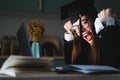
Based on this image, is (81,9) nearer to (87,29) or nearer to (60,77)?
A: (87,29)

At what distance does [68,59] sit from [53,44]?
115 cm

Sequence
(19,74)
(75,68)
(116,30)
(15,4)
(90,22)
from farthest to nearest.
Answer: (15,4)
(90,22)
(116,30)
(75,68)
(19,74)

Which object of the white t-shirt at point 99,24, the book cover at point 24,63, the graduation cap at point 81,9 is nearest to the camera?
the book cover at point 24,63

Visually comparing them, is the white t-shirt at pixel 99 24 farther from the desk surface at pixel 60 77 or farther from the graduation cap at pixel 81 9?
the desk surface at pixel 60 77

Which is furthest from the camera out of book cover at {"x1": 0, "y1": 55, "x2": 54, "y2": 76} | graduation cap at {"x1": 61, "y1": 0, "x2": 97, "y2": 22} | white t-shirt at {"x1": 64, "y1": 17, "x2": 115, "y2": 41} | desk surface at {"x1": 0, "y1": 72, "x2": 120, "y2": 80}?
graduation cap at {"x1": 61, "y1": 0, "x2": 97, "y2": 22}

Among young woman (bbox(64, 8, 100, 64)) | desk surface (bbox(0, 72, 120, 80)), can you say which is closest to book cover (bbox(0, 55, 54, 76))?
desk surface (bbox(0, 72, 120, 80))

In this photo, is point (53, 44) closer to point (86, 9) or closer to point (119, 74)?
point (86, 9)

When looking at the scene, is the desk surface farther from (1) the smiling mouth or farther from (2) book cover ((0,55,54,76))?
(1) the smiling mouth

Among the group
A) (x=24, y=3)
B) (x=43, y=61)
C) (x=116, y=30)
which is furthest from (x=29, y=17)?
(x=43, y=61)

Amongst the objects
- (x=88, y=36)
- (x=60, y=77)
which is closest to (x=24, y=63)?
(x=60, y=77)

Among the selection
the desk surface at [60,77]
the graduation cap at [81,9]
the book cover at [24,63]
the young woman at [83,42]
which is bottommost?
the desk surface at [60,77]

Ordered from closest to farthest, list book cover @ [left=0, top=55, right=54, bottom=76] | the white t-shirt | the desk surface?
the desk surface, book cover @ [left=0, top=55, right=54, bottom=76], the white t-shirt

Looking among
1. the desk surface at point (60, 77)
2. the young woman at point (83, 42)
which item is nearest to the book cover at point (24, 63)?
the desk surface at point (60, 77)

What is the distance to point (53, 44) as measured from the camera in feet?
8.30
